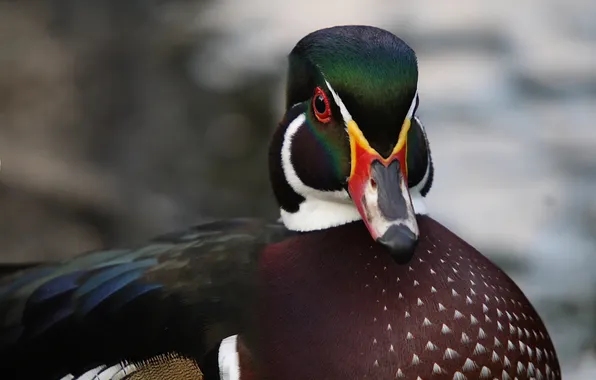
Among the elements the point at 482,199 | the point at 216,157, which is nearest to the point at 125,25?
the point at 216,157

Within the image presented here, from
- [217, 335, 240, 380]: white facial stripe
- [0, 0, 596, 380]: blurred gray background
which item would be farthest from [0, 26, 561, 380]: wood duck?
[0, 0, 596, 380]: blurred gray background

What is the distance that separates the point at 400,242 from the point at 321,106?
12.2 inches

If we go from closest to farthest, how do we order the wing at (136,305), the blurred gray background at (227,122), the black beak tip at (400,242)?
1. the black beak tip at (400,242)
2. the wing at (136,305)
3. the blurred gray background at (227,122)

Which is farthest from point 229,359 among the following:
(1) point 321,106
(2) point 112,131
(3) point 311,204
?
(2) point 112,131

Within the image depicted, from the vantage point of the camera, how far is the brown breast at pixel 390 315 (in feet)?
5.26

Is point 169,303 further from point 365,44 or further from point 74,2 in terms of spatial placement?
point 74,2

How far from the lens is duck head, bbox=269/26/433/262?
1554 mm

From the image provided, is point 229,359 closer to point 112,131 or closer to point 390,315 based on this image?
point 390,315

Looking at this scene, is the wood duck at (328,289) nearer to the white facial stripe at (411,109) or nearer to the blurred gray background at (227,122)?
the white facial stripe at (411,109)

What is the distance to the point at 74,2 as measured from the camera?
12.3 feet

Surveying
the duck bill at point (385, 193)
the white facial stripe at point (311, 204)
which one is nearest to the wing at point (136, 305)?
the white facial stripe at point (311, 204)

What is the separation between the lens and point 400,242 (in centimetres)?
148

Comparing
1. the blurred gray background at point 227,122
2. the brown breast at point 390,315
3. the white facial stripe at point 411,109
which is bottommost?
the blurred gray background at point 227,122

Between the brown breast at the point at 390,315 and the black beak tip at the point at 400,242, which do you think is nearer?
the black beak tip at the point at 400,242
